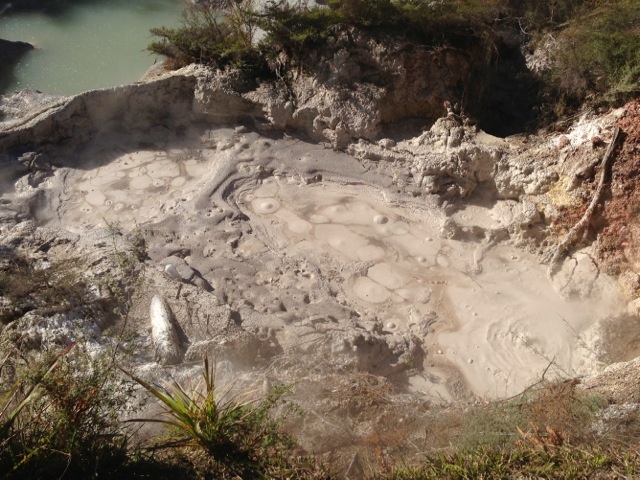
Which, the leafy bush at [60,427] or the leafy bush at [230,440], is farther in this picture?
the leafy bush at [230,440]

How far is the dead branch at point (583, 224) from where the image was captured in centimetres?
569

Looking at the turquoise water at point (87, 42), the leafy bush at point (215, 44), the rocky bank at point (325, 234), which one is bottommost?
the rocky bank at point (325, 234)

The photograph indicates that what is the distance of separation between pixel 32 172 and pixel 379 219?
4401 millimetres

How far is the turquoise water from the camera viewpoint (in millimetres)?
9633

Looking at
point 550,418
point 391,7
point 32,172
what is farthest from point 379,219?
point 32,172

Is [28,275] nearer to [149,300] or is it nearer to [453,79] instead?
[149,300]

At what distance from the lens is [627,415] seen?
3.63 meters

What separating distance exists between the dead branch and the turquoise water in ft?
22.5

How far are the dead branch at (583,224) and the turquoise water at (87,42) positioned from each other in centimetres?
685

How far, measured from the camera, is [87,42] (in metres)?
10.5

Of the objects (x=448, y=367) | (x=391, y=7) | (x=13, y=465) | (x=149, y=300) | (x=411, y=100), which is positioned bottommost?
(x=448, y=367)

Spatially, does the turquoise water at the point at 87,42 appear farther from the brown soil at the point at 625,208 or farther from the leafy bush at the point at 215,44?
the brown soil at the point at 625,208

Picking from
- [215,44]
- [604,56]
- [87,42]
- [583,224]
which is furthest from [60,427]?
[87,42]

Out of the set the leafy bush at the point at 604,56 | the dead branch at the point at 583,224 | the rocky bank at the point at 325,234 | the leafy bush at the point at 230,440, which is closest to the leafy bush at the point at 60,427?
the leafy bush at the point at 230,440
